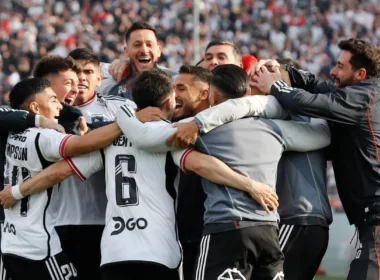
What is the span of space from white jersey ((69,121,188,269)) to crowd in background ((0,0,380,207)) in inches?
870

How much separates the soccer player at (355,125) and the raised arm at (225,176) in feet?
2.48

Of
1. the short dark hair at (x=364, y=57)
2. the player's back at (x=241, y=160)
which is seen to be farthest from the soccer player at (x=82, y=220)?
the short dark hair at (x=364, y=57)

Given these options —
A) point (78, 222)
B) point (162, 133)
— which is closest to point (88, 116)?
point (78, 222)

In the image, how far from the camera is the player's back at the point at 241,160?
668 cm

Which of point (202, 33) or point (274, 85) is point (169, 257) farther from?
point (202, 33)

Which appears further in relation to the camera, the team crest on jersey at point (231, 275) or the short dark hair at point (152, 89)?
the short dark hair at point (152, 89)

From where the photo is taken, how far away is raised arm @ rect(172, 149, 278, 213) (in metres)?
6.64

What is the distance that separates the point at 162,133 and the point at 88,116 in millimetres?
2197

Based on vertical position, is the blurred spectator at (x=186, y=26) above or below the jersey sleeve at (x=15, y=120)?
below

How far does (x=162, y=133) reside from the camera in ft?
22.3

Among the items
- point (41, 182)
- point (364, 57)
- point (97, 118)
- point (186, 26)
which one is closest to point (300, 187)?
point (364, 57)

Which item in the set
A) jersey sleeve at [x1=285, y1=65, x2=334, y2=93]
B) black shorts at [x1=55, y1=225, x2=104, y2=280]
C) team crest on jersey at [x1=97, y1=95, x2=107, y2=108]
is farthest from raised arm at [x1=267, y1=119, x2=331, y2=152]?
team crest on jersey at [x1=97, y1=95, x2=107, y2=108]

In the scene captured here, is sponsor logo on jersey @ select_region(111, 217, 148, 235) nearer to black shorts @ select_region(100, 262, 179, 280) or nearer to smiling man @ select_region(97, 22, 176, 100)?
black shorts @ select_region(100, 262, 179, 280)

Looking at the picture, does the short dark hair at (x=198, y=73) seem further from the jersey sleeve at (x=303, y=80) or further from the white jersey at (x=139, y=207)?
the white jersey at (x=139, y=207)
